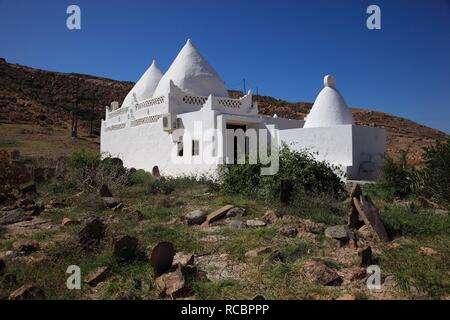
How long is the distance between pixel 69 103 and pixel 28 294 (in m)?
42.0

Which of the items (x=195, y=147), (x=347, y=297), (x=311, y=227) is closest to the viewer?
(x=347, y=297)

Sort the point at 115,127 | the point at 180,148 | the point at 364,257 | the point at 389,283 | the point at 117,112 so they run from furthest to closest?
the point at 115,127
the point at 117,112
the point at 180,148
the point at 364,257
the point at 389,283

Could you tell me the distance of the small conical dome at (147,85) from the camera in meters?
19.2

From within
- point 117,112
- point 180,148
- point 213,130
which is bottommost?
point 180,148

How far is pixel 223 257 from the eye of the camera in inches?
204

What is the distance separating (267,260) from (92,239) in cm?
267

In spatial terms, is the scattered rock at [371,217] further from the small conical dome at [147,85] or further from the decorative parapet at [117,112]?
the small conical dome at [147,85]

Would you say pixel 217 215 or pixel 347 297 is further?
pixel 217 215

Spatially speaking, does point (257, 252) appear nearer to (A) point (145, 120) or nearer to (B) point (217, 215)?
(B) point (217, 215)

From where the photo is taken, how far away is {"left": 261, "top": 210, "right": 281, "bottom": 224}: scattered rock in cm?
686

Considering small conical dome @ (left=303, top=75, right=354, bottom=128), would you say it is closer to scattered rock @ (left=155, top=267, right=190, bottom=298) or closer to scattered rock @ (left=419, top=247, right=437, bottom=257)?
scattered rock @ (left=419, top=247, right=437, bottom=257)

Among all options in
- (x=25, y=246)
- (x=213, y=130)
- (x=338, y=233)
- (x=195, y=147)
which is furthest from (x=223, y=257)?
(x=195, y=147)
